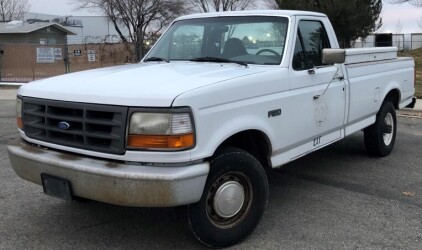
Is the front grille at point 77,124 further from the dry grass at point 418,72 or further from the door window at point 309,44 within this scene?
the dry grass at point 418,72

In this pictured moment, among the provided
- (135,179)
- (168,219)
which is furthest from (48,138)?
(168,219)

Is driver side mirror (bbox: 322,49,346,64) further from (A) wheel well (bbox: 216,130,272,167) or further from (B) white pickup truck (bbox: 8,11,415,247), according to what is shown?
(A) wheel well (bbox: 216,130,272,167)

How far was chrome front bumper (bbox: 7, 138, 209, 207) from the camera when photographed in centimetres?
338

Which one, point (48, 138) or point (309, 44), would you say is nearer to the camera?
point (48, 138)

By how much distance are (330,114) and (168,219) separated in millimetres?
1966

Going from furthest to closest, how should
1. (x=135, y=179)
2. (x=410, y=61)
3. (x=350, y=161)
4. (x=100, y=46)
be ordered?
(x=100, y=46), (x=410, y=61), (x=350, y=161), (x=135, y=179)

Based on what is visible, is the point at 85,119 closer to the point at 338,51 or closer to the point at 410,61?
the point at 338,51

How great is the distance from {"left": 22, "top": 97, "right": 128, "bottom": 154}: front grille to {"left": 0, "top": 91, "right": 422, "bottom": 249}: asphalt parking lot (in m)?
0.82

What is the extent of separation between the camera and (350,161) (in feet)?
22.3

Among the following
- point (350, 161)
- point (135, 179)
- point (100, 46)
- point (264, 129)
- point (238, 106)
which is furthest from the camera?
point (100, 46)

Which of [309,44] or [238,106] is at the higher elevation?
[309,44]

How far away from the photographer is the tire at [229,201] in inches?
146

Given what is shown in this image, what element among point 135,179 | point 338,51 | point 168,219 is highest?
point 338,51

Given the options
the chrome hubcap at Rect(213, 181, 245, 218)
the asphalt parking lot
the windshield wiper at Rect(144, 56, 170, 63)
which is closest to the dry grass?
the asphalt parking lot
